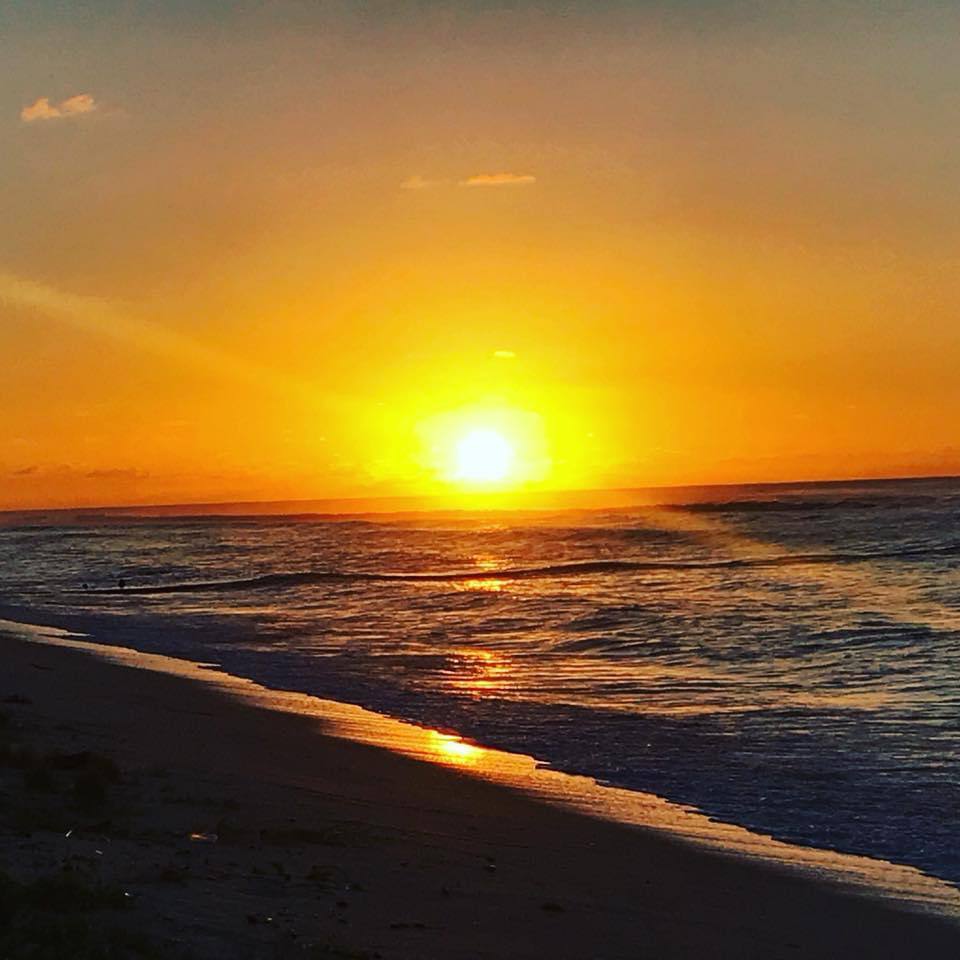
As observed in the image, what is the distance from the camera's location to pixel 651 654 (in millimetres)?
22656

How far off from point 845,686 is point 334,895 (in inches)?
486

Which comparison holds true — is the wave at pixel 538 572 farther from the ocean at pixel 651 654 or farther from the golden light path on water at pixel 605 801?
the golden light path on water at pixel 605 801

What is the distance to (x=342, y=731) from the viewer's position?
15.1 metres

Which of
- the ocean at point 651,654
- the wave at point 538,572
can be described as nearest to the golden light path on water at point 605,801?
the ocean at point 651,654

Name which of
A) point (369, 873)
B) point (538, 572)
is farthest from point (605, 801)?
point (538, 572)

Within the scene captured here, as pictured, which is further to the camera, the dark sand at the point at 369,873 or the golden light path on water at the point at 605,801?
the golden light path on water at the point at 605,801

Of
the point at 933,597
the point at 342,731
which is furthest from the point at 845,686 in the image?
the point at 933,597

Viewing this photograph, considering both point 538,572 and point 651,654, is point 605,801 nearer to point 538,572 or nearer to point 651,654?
point 651,654

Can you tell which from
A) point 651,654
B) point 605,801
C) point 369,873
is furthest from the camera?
point 651,654

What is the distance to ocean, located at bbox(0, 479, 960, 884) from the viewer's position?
1215 cm

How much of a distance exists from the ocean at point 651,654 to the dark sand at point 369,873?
1.76 m

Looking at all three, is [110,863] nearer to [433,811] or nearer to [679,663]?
[433,811]

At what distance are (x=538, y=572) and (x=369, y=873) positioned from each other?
141 feet

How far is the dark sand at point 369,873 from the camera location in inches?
263
